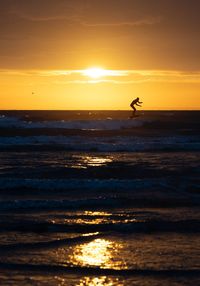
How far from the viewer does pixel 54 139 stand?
130 ft

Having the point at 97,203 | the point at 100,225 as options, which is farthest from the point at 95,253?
the point at 97,203

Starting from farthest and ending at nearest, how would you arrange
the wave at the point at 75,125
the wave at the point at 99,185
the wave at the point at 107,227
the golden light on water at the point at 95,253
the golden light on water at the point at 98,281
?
the wave at the point at 75,125
the wave at the point at 99,185
the wave at the point at 107,227
the golden light on water at the point at 95,253
the golden light on water at the point at 98,281

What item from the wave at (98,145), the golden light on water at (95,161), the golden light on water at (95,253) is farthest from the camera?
the wave at (98,145)

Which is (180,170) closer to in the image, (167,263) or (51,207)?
(51,207)

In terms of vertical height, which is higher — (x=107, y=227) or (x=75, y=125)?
(x=75, y=125)

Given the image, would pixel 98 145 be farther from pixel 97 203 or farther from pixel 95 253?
pixel 95 253

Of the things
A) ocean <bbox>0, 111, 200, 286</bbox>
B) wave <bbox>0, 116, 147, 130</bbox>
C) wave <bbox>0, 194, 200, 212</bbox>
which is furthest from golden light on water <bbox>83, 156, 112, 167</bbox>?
wave <bbox>0, 116, 147, 130</bbox>

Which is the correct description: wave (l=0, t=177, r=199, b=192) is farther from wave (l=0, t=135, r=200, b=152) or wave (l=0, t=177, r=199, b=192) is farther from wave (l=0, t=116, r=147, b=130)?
wave (l=0, t=116, r=147, b=130)

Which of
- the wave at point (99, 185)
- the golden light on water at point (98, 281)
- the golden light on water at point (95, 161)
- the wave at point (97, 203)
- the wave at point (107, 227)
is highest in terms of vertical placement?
the golden light on water at point (95, 161)

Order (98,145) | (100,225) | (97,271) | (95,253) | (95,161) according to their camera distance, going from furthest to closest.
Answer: (98,145), (95,161), (100,225), (95,253), (97,271)

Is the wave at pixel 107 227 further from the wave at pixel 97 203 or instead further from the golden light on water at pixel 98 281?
the golden light on water at pixel 98 281

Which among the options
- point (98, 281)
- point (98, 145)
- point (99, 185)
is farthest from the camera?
point (98, 145)

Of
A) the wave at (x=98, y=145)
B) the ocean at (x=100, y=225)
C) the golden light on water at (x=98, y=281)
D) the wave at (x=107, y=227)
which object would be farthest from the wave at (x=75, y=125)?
the golden light on water at (x=98, y=281)

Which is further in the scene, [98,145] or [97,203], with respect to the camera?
[98,145]
